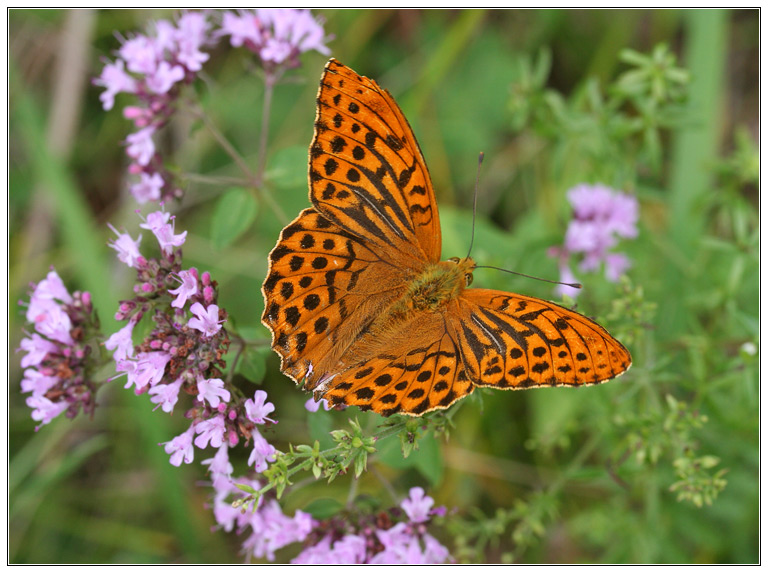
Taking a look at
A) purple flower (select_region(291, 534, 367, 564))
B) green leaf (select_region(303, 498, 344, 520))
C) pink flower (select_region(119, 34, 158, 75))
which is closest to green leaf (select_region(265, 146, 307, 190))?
pink flower (select_region(119, 34, 158, 75))

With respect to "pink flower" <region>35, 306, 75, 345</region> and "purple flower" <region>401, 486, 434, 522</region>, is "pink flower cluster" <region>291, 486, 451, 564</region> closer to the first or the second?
"purple flower" <region>401, 486, 434, 522</region>

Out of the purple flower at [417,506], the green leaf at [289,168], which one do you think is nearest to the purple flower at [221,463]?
the purple flower at [417,506]

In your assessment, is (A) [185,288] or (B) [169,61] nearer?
(A) [185,288]

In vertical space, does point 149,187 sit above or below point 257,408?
Result: above

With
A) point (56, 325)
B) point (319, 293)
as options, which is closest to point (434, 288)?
point (319, 293)

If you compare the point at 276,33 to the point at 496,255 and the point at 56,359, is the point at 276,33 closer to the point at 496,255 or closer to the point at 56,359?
the point at 496,255

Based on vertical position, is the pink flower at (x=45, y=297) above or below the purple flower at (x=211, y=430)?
above

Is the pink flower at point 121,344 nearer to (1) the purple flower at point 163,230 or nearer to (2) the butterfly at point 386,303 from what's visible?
(1) the purple flower at point 163,230

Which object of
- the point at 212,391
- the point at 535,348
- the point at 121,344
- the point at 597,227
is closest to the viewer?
the point at 535,348
